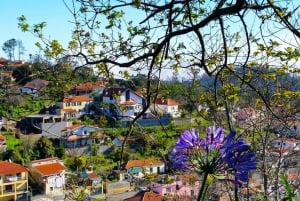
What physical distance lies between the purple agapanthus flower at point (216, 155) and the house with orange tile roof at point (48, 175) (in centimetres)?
1593

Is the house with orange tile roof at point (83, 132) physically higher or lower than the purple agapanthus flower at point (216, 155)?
lower

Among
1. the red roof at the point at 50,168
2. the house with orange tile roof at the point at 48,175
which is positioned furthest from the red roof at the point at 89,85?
the red roof at the point at 50,168

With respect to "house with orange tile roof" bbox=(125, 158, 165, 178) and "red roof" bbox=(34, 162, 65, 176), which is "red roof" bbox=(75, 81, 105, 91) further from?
"red roof" bbox=(34, 162, 65, 176)

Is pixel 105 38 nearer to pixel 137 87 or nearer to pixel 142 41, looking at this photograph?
pixel 142 41

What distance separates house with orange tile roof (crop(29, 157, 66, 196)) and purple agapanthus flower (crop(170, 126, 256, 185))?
1593cm

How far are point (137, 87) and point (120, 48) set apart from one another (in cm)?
86

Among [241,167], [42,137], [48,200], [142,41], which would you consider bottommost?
[48,200]

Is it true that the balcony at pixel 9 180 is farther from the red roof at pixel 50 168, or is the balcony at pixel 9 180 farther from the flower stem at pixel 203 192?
the flower stem at pixel 203 192

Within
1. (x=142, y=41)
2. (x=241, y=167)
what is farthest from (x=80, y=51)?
(x=241, y=167)

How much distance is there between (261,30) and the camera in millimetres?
2229

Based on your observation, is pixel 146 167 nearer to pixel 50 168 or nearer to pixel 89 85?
pixel 89 85

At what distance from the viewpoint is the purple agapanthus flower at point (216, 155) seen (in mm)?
980

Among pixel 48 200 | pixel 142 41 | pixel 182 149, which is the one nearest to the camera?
pixel 182 149

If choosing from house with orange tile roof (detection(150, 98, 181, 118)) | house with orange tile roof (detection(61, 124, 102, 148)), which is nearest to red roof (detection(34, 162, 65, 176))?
house with orange tile roof (detection(61, 124, 102, 148))
